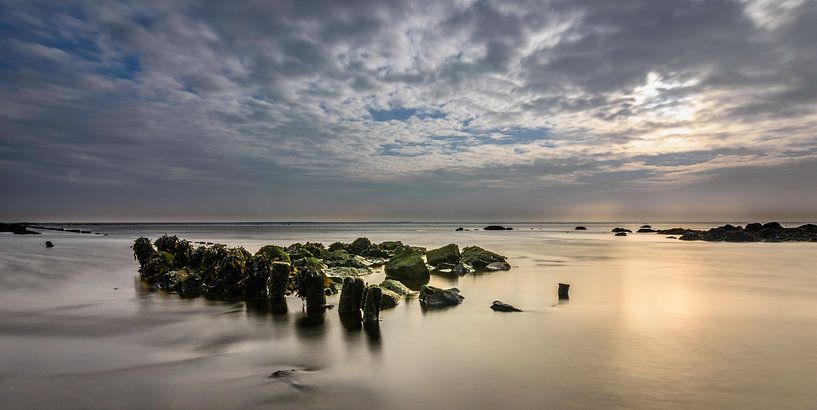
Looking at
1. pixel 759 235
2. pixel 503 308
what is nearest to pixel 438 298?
pixel 503 308

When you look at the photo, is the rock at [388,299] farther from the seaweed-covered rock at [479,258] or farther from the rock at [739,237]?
the rock at [739,237]

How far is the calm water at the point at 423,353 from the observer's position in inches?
254

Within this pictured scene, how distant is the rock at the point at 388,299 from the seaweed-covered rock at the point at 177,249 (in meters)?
12.4

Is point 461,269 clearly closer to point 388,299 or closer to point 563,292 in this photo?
point 563,292

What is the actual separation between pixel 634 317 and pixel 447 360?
7.25 metres

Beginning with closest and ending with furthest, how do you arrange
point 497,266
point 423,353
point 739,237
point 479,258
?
1. point 423,353
2. point 497,266
3. point 479,258
4. point 739,237

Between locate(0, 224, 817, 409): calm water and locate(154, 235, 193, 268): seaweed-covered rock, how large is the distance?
5.28 m

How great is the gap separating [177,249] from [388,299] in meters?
14.7

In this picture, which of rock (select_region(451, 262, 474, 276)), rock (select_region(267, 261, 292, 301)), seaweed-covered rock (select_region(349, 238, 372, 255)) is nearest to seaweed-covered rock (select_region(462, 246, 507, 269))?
rock (select_region(451, 262, 474, 276))

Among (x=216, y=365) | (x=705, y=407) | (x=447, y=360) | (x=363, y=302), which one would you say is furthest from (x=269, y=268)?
(x=705, y=407)

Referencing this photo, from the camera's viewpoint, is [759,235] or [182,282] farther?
[759,235]

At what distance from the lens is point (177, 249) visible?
74.4 ft

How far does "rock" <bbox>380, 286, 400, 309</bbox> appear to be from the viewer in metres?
13.8

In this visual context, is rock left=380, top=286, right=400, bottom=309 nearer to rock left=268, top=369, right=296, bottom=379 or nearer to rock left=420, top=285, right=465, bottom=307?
rock left=420, top=285, right=465, bottom=307
